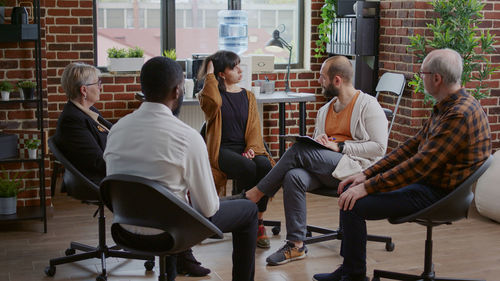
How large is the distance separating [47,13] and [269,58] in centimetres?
192

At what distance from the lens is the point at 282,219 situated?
469 cm

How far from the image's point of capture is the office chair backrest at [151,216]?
7.91ft

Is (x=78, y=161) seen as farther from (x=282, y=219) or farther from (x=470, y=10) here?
(x=470, y=10)

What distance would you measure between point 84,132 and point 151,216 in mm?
1156

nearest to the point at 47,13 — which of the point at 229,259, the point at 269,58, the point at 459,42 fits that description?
the point at 269,58

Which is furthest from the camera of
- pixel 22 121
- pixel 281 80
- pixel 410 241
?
pixel 281 80

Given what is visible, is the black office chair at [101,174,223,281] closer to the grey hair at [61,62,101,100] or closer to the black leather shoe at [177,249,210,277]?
the black leather shoe at [177,249,210,277]

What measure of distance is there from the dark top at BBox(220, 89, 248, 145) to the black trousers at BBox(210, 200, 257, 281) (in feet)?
4.12

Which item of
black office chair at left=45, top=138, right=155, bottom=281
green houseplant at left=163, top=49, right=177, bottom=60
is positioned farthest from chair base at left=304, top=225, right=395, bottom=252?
green houseplant at left=163, top=49, right=177, bottom=60

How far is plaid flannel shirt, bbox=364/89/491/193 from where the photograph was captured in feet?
9.84

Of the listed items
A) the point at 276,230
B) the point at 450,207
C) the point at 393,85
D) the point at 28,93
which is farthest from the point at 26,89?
the point at 393,85

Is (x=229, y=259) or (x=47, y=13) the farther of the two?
(x=47, y=13)

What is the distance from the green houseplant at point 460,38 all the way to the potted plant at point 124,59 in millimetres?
2338

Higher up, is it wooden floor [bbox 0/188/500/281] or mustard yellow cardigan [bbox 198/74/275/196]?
mustard yellow cardigan [bbox 198/74/275/196]
